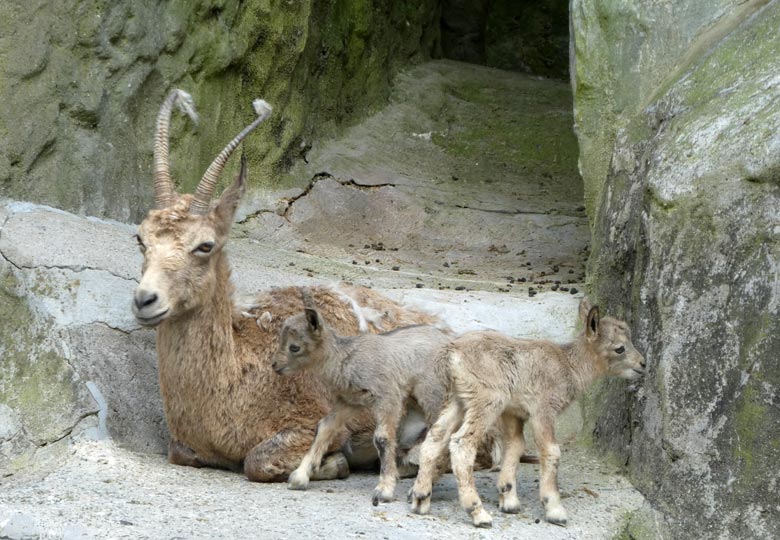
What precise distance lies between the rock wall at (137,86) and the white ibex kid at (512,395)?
384cm

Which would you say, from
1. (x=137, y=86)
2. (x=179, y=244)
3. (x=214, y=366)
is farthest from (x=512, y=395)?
(x=137, y=86)

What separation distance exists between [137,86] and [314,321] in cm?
358

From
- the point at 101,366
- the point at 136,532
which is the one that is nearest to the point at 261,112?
the point at 101,366

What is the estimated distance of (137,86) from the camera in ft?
32.1

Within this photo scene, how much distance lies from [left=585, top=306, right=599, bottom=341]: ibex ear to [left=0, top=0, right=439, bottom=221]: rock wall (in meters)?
4.35

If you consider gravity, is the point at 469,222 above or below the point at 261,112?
below

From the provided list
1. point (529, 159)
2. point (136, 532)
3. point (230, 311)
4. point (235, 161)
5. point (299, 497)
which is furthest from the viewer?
point (529, 159)

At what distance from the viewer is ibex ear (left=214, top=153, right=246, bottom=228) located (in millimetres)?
7570

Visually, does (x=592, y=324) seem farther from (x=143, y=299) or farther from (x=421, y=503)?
(x=143, y=299)

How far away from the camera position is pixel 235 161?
10852 millimetres

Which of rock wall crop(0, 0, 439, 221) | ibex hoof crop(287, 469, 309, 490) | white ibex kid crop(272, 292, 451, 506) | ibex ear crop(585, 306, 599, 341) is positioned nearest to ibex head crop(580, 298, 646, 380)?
ibex ear crop(585, 306, 599, 341)

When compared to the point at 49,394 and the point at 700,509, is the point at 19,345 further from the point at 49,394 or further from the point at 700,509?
the point at 700,509

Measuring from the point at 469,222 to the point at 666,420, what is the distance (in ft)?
15.9

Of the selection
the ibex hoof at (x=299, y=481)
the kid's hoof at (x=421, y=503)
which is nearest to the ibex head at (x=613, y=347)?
the kid's hoof at (x=421, y=503)
